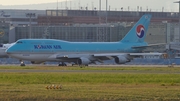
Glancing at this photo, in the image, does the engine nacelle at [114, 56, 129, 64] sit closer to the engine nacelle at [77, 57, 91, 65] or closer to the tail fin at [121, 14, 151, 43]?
the engine nacelle at [77, 57, 91, 65]

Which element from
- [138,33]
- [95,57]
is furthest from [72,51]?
[138,33]

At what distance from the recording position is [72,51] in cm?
8606

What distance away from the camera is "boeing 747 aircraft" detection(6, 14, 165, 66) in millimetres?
83750

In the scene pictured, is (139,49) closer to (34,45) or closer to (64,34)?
(34,45)

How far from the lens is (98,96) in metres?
32.2

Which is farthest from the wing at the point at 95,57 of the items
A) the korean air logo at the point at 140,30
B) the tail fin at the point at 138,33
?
the korean air logo at the point at 140,30

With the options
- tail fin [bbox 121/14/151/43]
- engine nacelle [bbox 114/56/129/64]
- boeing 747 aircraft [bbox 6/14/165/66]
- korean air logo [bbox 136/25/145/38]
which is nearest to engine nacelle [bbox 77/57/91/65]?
boeing 747 aircraft [bbox 6/14/165/66]

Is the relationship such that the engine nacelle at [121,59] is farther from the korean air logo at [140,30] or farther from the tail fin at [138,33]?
the korean air logo at [140,30]

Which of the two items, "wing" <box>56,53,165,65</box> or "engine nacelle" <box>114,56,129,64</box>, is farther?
"engine nacelle" <box>114,56,129,64</box>

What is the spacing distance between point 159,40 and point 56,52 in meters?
63.7

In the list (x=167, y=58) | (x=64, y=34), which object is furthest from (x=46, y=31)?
(x=167, y=58)

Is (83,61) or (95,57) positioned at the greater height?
(95,57)

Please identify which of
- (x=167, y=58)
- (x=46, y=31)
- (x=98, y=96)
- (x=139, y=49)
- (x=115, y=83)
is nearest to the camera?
(x=98, y=96)

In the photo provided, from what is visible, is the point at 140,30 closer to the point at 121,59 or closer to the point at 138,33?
the point at 138,33
